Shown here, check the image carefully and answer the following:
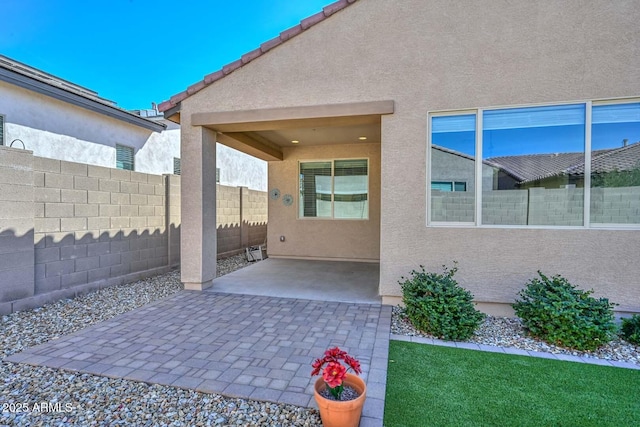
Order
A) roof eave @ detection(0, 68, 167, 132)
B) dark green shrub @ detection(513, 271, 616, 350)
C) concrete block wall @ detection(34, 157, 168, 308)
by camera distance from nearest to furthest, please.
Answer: dark green shrub @ detection(513, 271, 616, 350), concrete block wall @ detection(34, 157, 168, 308), roof eave @ detection(0, 68, 167, 132)

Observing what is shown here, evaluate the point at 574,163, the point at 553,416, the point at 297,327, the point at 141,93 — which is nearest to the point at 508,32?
the point at 574,163

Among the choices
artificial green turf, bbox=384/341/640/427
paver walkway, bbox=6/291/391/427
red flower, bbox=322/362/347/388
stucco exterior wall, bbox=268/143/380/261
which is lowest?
artificial green turf, bbox=384/341/640/427

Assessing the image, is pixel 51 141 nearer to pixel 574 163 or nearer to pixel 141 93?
pixel 574 163

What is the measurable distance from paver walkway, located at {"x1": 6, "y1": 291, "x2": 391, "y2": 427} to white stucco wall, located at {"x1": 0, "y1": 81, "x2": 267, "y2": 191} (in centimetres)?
697

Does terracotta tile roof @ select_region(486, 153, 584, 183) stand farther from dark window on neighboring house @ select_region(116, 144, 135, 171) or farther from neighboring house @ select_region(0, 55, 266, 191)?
dark window on neighboring house @ select_region(116, 144, 135, 171)

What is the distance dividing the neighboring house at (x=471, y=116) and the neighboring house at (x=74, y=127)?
528 cm

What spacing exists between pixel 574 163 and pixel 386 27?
413 centimetres

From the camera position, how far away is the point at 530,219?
221 inches

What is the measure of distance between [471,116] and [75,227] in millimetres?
8003

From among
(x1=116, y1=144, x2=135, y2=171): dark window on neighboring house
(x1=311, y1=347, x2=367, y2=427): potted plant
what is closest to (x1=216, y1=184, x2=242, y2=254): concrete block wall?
(x1=116, y1=144, x2=135, y2=171): dark window on neighboring house

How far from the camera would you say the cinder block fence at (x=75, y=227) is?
5.42 meters

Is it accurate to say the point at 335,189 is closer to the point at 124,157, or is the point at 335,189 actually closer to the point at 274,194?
the point at 274,194

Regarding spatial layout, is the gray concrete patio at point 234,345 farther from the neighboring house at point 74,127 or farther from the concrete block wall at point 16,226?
the neighboring house at point 74,127

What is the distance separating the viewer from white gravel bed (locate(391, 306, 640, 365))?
4305 millimetres
